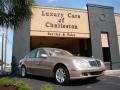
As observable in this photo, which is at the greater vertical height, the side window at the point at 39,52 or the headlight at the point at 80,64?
the side window at the point at 39,52

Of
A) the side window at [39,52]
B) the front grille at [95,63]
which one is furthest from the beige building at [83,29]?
the front grille at [95,63]

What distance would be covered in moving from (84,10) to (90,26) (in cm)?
153

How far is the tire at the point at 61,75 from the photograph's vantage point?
871 cm

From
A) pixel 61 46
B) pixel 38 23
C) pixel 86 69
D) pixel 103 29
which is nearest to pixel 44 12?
pixel 38 23

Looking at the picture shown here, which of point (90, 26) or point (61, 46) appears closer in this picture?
point (90, 26)

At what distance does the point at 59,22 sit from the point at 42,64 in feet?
33.7

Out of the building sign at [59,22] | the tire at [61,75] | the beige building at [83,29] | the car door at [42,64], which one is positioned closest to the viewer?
the tire at [61,75]

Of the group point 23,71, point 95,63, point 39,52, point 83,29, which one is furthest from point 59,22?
point 95,63

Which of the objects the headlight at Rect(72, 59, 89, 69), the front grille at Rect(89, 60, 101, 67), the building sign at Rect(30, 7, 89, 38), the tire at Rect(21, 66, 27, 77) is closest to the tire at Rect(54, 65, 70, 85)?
the headlight at Rect(72, 59, 89, 69)

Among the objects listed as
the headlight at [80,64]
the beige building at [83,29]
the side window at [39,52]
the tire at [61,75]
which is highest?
the beige building at [83,29]

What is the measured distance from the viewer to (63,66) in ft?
29.1

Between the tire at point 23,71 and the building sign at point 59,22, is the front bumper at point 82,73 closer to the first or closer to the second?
the tire at point 23,71

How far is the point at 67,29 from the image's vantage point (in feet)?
65.6

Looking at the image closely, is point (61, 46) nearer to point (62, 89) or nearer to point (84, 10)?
Result: point (84, 10)
